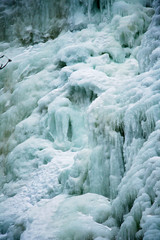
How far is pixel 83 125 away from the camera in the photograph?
6.42m

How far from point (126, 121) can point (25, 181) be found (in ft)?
9.98

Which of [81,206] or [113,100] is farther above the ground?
[113,100]

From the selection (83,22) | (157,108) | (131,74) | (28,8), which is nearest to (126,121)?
(157,108)

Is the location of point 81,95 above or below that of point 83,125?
above

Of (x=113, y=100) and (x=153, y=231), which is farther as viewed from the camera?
(x=113, y=100)

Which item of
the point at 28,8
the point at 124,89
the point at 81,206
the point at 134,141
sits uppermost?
the point at 28,8

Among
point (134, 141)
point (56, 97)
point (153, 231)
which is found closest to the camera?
point (153, 231)

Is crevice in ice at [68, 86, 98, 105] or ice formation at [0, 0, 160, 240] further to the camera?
crevice in ice at [68, 86, 98, 105]

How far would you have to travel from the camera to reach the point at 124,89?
4871 mm

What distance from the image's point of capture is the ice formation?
3.50 meters

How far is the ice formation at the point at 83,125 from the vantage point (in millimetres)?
3496

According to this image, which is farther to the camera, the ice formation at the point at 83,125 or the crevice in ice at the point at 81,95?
the crevice in ice at the point at 81,95

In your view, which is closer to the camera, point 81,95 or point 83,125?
point 83,125

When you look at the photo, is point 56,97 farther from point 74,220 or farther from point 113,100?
point 74,220
